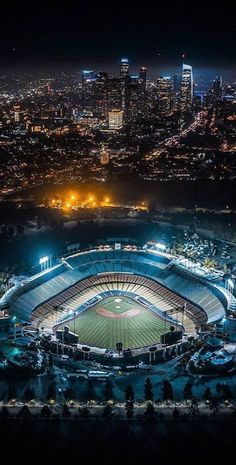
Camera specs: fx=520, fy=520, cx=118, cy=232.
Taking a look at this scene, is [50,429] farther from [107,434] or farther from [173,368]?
[173,368]

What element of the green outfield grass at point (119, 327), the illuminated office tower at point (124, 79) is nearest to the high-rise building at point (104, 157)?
the green outfield grass at point (119, 327)

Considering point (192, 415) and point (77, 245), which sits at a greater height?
point (77, 245)

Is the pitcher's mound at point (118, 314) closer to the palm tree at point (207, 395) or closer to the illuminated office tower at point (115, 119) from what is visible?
the palm tree at point (207, 395)

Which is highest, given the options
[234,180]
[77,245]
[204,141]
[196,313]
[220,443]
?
[204,141]

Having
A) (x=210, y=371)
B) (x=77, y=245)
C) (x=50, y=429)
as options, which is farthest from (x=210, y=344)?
(x=77, y=245)

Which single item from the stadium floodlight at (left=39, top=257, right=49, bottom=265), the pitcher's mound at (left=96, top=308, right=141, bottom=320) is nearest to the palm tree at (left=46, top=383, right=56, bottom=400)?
the pitcher's mound at (left=96, top=308, right=141, bottom=320)

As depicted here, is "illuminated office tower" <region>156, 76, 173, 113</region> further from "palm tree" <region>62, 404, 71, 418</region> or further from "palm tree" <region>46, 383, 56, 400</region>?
"palm tree" <region>62, 404, 71, 418</region>
